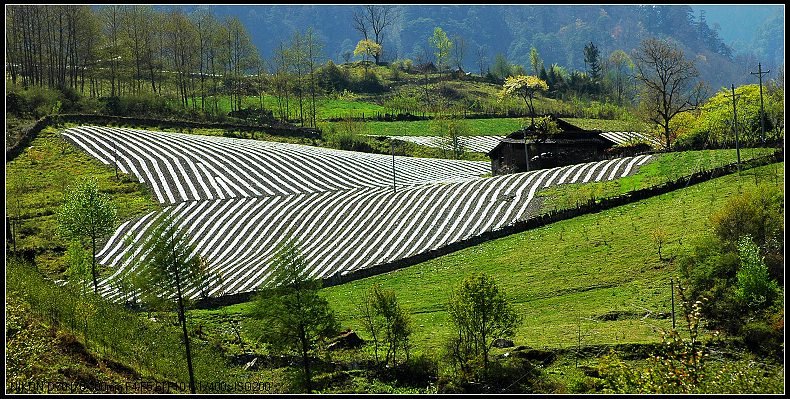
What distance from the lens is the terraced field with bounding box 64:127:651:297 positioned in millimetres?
48469

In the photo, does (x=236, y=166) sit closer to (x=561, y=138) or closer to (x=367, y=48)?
(x=561, y=138)

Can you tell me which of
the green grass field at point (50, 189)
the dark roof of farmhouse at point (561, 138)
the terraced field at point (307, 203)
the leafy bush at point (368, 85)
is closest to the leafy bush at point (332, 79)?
the leafy bush at point (368, 85)

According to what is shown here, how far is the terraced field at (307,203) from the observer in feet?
159

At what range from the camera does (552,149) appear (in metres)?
76.1

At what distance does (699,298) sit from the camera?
A: 31141mm

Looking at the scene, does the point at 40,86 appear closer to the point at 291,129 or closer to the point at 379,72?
the point at 291,129

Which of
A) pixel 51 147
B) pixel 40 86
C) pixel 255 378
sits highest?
pixel 40 86

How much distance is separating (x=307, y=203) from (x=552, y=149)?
1009 inches

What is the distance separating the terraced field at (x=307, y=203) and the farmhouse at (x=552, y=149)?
5824 mm

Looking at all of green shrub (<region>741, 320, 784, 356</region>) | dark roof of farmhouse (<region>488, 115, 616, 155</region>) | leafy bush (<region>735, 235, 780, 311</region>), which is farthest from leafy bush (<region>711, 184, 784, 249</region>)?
dark roof of farmhouse (<region>488, 115, 616, 155</region>)

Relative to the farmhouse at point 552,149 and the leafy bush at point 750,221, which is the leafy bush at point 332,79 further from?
the leafy bush at point 750,221

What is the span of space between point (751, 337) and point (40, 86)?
91.3 metres

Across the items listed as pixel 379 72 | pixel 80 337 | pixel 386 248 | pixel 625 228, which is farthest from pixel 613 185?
pixel 379 72

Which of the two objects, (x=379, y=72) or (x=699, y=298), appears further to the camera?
(x=379, y=72)
